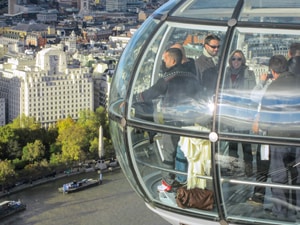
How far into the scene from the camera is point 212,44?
75.7 inches

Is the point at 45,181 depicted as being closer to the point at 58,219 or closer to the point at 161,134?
the point at 58,219

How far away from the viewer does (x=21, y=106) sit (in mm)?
16484

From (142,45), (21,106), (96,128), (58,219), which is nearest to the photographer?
(142,45)

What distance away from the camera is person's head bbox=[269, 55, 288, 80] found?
1.87 metres

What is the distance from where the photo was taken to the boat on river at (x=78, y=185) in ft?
35.4

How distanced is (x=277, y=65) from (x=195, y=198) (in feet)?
1.15

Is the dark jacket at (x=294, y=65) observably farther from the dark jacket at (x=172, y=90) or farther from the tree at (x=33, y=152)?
the tree at (x=33, y=152)

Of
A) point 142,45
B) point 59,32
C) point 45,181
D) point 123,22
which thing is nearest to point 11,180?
point 45,181

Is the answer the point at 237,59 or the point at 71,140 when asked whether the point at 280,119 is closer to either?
the point at 237,59

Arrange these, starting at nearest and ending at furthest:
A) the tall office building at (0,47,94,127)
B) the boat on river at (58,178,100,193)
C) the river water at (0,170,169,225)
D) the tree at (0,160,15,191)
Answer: the river water at (0,170,169,225) → the boat on river at (58,178,100,193) → the tree at (0,160,15,191) → the tall office building at (0,47,94,127)

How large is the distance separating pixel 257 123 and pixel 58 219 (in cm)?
770

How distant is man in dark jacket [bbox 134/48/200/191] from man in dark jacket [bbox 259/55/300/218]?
0.54 ft

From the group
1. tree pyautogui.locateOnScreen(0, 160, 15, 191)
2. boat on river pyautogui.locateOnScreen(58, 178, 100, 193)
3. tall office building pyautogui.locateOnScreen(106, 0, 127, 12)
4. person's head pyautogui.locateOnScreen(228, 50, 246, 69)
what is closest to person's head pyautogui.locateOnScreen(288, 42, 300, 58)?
person's head pyautogui.locateOnScreen(228, 50, 246, 69)

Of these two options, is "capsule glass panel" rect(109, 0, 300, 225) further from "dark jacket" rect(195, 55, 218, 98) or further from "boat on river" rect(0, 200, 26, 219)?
"boat on river" rect(0, 200, 26, 219)
